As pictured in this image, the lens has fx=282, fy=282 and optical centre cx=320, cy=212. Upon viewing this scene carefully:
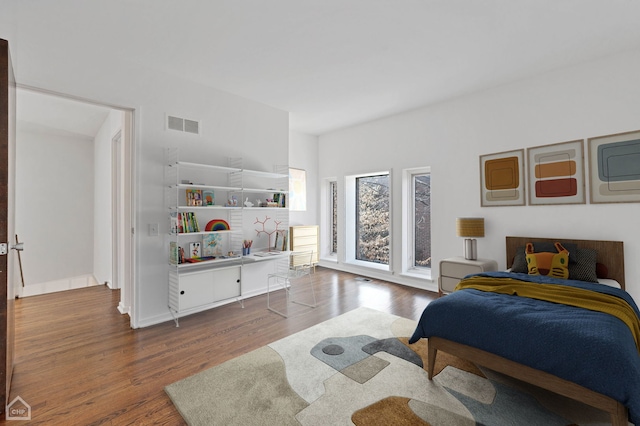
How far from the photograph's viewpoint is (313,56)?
311cm

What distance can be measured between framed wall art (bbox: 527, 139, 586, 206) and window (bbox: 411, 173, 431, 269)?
154 centimetres

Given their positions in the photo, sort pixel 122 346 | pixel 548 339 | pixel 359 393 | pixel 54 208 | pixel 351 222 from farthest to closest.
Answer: pixel 351 222 → pixel 54 208 → pixel 122 346 → pixel 359 393 → pixel 548 339

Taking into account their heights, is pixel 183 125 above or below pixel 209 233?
above

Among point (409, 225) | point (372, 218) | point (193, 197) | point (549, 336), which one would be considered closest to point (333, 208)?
point (372, 218)

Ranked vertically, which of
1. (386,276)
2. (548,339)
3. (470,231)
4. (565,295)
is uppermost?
(470,231)

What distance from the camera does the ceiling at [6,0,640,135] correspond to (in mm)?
2357

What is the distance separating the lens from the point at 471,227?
3.81 meters

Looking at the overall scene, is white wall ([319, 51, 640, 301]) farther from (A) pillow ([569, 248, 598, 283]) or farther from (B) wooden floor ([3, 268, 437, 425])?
(B) wooden floor ([3, 268, 437, 425])

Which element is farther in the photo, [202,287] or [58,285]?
[58,285]

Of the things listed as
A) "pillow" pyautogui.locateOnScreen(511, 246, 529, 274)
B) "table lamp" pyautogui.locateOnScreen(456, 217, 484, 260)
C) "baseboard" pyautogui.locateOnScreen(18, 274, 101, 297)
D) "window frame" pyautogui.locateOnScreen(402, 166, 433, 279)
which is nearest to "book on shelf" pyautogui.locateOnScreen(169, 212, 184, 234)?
"baseboard" pyautogui.locateOnScreen(18, 274, 101, 297)

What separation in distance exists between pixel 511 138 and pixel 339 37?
2687mm

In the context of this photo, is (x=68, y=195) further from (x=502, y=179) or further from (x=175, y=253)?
(x=502, y=179)

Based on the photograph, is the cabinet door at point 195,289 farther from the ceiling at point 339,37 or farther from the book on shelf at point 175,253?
the ceiling at point 339,37

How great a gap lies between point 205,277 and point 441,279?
312cm
